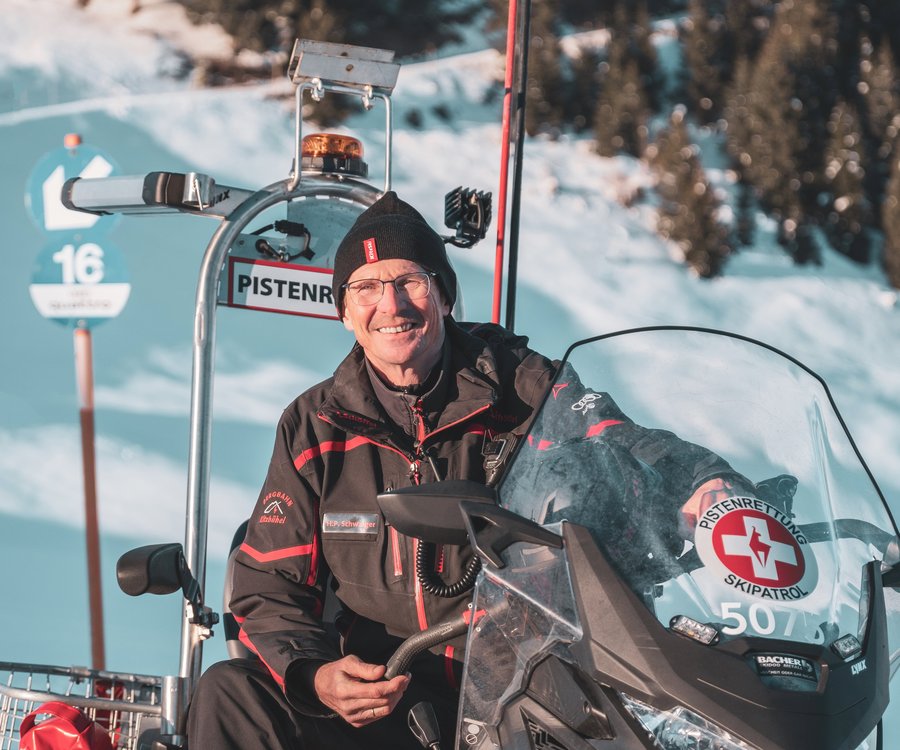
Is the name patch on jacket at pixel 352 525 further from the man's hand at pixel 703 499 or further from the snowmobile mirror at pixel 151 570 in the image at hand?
the man's hand at pixel 703 499

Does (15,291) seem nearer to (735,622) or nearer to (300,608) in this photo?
(300,608)

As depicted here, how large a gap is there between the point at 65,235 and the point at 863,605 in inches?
193

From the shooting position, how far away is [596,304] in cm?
1187

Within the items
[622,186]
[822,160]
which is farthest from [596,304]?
[822,160]

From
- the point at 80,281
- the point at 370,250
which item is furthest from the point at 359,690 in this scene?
the point at 80,281

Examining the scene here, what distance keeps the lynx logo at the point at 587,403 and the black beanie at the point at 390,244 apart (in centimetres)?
86

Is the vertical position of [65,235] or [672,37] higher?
[672,37]

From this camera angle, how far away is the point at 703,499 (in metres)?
1.69

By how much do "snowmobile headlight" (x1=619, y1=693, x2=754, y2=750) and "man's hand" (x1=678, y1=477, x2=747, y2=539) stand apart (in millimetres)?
260

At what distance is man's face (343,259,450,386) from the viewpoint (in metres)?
2.60

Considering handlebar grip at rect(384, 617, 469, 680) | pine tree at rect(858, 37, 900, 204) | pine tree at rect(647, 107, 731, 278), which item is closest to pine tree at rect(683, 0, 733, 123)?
pine tree at rect(647, 107, 731, 278)

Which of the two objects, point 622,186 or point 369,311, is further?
point 622,186

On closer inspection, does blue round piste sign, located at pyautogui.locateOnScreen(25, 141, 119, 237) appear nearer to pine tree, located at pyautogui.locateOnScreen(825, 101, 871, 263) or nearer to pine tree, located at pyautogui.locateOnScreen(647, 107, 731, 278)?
pine tree, located at pyautogui.locateOnScreen(647, 107, 731, 278)

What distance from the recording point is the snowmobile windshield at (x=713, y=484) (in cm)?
158
